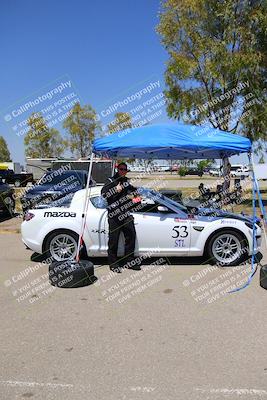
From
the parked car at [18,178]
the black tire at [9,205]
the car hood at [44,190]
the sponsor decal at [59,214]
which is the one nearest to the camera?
the sponsor decal at [59,214]

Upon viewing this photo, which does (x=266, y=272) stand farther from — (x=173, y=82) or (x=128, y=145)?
(x=173, y=82)

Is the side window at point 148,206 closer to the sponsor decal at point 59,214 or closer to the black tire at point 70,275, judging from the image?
the sponsor decal at point 59,214

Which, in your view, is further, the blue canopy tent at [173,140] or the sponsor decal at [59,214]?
the sponsor decal at [59,214]

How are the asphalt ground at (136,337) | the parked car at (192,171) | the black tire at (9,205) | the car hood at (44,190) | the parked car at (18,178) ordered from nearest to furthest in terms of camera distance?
the asphalt ground at (136,337) → the car hood at (44,190) → the black tire at (9,205) → the parked car at (18,178) → the parked car at (192,171)

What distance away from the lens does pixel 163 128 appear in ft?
24.1

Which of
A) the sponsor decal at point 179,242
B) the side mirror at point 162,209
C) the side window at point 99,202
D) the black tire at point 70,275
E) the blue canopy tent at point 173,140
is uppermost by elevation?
the blue canopy tent at point 173,140

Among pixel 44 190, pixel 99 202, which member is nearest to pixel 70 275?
pixel 99 202

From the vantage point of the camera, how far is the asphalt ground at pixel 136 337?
11.3 feet

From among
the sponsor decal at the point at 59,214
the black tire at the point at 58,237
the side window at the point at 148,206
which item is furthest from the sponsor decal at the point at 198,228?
the sponsor decal at the point at 59,214

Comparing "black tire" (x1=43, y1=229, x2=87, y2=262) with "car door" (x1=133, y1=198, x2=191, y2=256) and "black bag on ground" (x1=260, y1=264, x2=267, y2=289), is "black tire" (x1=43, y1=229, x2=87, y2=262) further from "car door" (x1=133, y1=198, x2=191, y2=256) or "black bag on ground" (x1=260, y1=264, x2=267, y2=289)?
"black bag on ground" (x1=260, y1=264, x2=267, y2=289)

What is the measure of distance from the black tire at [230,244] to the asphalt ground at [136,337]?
0.35 meters

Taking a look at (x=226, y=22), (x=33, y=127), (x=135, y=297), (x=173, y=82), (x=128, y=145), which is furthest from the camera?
(x=33, y=127)

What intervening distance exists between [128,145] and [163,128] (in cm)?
76

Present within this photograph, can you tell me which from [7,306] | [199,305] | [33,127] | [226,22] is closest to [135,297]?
[199,305]
